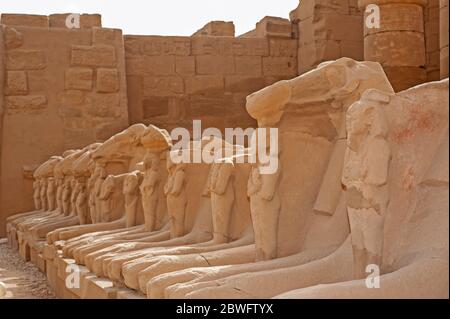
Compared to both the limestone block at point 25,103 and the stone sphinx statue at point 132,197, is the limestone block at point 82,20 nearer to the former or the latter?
the limestone block at point 25,103

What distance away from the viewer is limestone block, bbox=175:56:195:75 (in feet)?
41.2

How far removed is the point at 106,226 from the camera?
730 cm

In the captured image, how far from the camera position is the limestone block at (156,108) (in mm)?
12516

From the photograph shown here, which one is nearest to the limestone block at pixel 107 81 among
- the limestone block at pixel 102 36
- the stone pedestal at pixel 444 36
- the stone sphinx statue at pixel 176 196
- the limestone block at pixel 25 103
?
the limestone block at pixel 102 36

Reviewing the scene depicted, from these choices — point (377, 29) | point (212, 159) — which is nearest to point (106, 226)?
point (212, 159)

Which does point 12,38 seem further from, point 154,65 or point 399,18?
point 399,18

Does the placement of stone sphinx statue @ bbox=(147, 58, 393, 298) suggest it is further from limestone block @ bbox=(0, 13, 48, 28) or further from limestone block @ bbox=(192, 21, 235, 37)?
limestone block @ bbox=(192, 21, 235, 37)

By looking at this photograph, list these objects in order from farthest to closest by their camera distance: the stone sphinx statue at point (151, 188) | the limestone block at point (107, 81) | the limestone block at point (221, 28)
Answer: the limestone block at point (221, 28) < the limestone block at point (107, 81) < the stone sphinx statue at point (151, 188)

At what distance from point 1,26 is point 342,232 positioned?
30.4 ft

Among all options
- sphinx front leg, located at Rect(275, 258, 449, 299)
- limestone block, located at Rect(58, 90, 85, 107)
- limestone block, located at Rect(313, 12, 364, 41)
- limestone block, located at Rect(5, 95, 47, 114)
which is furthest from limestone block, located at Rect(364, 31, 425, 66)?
sphinx front leg, located at Rect(275, 258, 449, 299)

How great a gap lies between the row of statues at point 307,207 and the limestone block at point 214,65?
5838 mm

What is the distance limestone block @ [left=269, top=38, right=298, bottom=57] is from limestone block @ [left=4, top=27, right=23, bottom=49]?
171 inches

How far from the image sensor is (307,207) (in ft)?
14.3

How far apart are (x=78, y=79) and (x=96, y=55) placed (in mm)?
515
